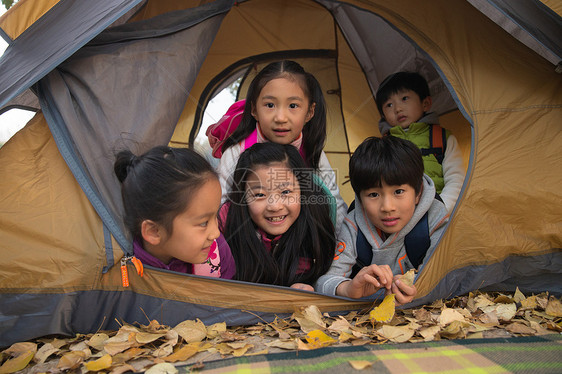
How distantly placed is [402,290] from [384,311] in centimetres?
10

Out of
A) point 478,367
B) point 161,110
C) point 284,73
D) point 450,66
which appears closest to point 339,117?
point 284,73

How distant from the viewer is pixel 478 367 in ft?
3.66

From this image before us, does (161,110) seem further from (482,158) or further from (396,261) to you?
(482,158)

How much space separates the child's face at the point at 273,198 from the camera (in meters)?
1.81

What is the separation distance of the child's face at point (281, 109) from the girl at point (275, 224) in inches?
9.0

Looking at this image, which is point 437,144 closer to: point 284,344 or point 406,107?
point 406,107

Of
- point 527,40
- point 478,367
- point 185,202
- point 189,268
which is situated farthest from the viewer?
point 527,40

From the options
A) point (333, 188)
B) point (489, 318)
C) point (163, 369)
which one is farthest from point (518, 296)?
point (163, 369)

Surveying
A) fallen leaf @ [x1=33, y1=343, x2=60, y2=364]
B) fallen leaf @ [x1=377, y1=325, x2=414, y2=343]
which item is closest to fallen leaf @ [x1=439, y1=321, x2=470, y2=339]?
fallen leaf @ [x1=377, y1=325, x2=414, y2=343]

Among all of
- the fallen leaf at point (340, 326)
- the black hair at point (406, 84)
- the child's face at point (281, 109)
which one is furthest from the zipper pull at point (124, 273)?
the black hair at point (406, 84)

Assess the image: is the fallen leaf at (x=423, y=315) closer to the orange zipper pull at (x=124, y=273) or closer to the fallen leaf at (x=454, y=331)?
the fallen leaf at (x=454, y=331)

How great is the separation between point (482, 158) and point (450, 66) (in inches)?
16.8

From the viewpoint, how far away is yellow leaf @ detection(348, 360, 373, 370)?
1099 mm

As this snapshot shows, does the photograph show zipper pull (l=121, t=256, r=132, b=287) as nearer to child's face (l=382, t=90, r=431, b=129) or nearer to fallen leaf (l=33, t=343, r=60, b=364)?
fallen leaf (l=33, t=343, r=60, b=364)
